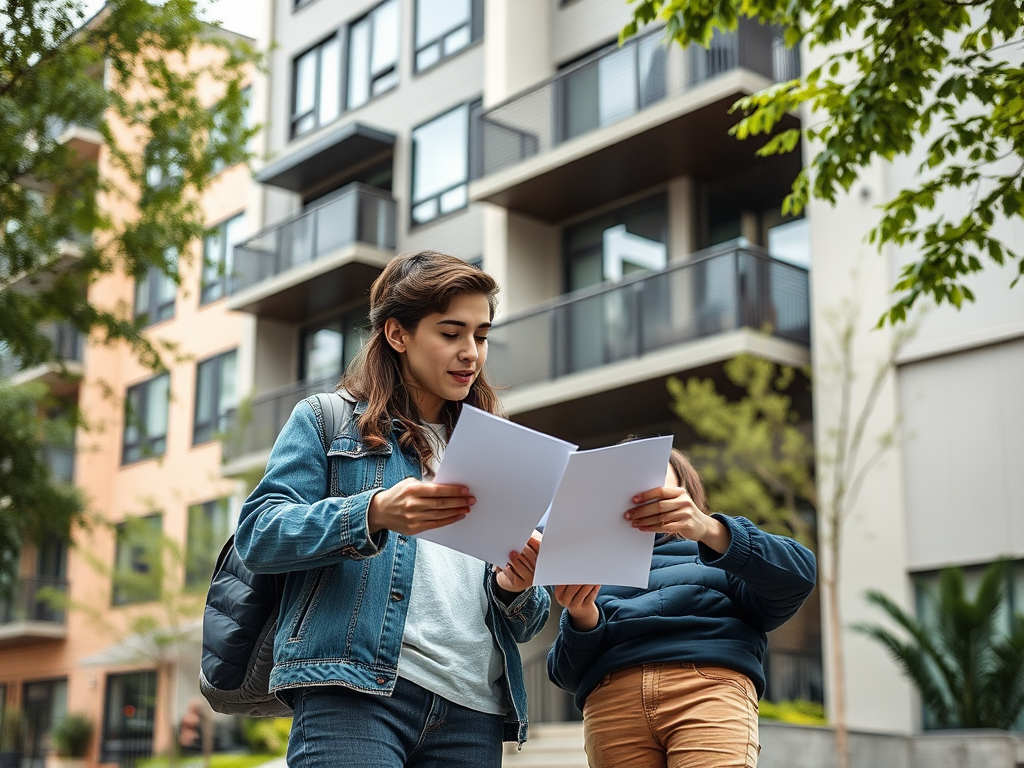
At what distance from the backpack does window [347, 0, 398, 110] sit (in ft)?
72.0

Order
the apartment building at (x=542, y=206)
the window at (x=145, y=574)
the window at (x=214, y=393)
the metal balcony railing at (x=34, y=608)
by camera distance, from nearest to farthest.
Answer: the apartment building at (x=542, y=206)
the window at (x=145, y=574)
the window at (x=214, y=393)
the metal balcony railing at (x=34, y=608)

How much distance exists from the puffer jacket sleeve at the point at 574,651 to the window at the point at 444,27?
63.7ft

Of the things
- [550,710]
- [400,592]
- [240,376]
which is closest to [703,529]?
[400,592]

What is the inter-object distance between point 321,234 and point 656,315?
8.79m

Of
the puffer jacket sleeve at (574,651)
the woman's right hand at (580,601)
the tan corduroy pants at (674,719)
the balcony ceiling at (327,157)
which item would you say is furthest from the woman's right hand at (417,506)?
the balcony ceiling at (327,157)

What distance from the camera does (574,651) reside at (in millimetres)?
4113

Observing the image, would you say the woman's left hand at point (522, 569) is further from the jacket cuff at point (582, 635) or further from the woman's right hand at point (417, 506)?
the jacket cuff at point (582, 635)

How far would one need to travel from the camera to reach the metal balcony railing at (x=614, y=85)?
16547mm

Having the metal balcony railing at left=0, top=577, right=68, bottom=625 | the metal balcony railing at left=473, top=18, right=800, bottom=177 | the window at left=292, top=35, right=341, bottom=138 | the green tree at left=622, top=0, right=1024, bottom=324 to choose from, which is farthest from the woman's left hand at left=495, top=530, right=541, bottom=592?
the metal balcony railing at left=0, top=577, right=68, bottom=625

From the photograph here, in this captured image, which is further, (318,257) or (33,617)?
(33,617)

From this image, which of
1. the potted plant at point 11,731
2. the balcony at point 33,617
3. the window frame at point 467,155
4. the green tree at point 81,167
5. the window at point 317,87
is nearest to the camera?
the green tree at point 81,167

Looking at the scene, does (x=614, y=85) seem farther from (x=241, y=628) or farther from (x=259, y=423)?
(x=241, y=628)

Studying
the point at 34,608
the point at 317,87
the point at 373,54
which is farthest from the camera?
the point at 34,608

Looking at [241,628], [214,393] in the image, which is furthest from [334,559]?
[214,393]
